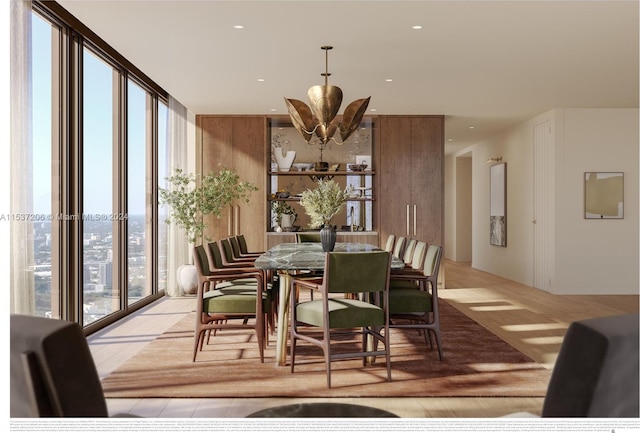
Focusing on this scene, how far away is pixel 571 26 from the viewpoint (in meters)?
4.87

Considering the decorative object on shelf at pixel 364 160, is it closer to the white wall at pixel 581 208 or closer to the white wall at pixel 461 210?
the white wall at pixel 581 208

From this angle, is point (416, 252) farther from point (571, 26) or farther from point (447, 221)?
point (447, 221)

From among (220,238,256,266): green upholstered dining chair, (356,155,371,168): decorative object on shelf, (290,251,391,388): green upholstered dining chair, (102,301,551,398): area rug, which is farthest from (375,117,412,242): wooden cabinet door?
(290,251,391,388): green upholstered dining chair

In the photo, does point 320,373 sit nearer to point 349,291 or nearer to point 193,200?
point 349,291

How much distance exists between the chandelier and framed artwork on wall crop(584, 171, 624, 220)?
183 inches

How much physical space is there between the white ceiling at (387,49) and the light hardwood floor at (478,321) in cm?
261

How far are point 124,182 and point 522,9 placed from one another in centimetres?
441

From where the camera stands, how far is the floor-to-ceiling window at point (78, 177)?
4137 mm

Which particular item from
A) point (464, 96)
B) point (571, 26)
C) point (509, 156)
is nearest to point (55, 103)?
point (571, 26)

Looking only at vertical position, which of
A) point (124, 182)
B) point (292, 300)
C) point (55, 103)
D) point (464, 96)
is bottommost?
point (292, 300)

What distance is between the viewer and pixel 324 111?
Result: 5.14m

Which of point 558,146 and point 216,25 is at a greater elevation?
point 216,25

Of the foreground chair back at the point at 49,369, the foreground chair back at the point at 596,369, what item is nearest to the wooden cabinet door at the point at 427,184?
the foreground chair back at the point at 596,369

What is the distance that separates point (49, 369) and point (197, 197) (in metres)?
6.63
